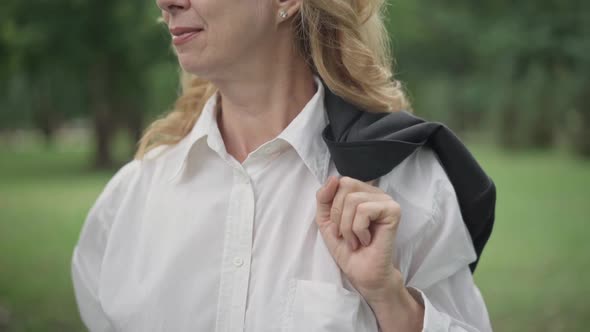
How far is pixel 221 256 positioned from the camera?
3.76ft

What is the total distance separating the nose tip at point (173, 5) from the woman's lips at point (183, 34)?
4 centimetres

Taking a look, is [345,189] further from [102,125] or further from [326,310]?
[102,125]

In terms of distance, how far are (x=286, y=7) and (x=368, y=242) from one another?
0.47 m

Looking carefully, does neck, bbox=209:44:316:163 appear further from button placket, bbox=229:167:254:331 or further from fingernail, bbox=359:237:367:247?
fingernail, bbox=359:237:367:247

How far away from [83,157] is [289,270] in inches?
382

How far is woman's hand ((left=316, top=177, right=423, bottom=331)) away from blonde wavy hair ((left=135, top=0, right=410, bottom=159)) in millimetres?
248

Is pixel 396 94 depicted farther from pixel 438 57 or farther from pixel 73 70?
pixel 73 70

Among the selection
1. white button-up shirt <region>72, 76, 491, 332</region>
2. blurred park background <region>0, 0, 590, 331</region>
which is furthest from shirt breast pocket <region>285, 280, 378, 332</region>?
blurred park background <region>0, 0, 590, 331</region>

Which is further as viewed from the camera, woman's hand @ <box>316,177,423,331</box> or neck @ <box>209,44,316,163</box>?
neck @ <box>209,44,316,163</box>

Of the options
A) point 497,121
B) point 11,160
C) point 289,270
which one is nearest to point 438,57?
point 497,121

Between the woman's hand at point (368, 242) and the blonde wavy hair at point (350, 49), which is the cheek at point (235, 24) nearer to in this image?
the blonde wavy hair at point (350, 49)

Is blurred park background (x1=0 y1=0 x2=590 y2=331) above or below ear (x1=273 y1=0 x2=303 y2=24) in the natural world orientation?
below

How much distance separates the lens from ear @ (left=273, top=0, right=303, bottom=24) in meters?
1.15

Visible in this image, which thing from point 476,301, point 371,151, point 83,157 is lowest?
point 83,157
